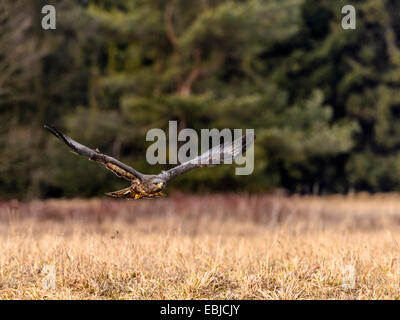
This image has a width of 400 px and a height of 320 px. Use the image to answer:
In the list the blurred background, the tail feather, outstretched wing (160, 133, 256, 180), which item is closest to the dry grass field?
the tail feather

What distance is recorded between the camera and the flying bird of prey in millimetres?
4492

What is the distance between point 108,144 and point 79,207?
553 centimetres

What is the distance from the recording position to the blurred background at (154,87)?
51.1 feet

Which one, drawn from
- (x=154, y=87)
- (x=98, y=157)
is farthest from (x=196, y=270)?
(x=154, y=87)

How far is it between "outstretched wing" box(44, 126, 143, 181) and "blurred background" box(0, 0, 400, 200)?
1024cm

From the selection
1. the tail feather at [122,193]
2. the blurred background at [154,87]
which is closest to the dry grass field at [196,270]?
the tail feather at [122,193]

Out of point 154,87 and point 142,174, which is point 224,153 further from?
point 154,87

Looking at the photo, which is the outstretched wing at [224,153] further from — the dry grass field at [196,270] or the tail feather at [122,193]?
the dry grass field at [196,270]

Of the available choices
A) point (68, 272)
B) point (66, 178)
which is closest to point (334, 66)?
point (66, 178)

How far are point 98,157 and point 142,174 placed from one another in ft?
2.08

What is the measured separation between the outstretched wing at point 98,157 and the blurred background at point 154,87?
1024cm

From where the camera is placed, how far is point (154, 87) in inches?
674

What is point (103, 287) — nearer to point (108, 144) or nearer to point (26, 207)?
point (26, 207)
